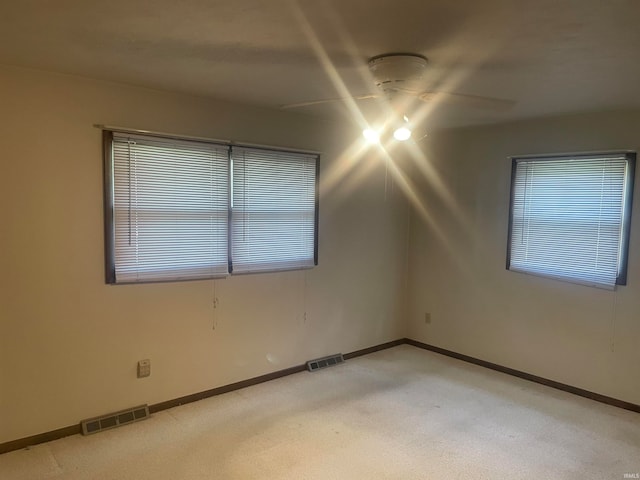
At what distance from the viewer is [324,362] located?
14.3 feet

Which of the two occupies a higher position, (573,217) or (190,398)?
(573,217)

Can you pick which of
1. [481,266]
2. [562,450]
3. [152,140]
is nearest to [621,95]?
[481,266]

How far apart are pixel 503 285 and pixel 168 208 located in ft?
9.88

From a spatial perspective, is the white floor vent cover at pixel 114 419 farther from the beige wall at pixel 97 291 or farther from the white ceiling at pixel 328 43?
the white ceiling at pixel 328 43

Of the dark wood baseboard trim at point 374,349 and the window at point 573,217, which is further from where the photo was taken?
the dark wood baseboard trim at point 374,349

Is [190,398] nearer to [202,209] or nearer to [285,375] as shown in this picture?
[285,375]

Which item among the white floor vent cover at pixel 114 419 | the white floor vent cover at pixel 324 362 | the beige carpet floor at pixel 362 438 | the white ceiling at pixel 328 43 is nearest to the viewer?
the white ceiling at pixel 328 43

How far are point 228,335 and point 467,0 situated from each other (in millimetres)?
2892

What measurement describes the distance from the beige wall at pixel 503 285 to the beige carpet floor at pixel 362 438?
0.35 meters

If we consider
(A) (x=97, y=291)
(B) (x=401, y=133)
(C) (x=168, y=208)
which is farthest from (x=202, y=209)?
(B) (x=401, y=133)

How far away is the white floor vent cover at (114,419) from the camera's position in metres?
3.06

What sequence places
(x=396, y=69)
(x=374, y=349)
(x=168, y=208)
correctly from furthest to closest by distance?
(x=374, y=349), (x=168, y=208), (x=396, y=69)

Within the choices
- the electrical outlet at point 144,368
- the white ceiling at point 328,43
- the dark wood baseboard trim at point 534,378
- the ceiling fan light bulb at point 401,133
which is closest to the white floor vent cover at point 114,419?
the electrical outlet at point 144,368

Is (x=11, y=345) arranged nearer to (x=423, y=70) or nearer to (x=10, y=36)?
(x=10, y=36)
